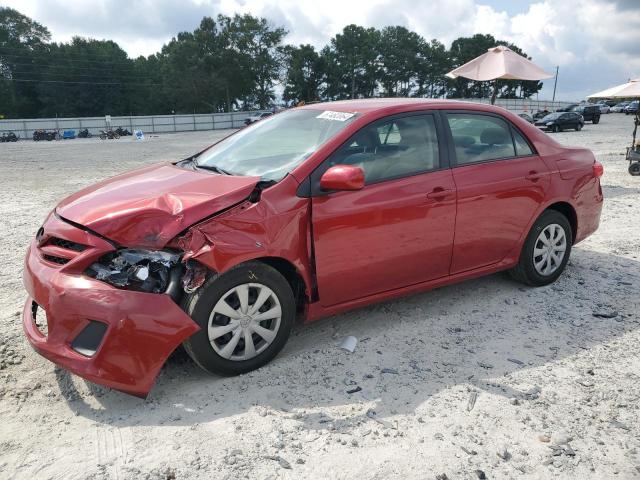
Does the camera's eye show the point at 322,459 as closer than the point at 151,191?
Yes

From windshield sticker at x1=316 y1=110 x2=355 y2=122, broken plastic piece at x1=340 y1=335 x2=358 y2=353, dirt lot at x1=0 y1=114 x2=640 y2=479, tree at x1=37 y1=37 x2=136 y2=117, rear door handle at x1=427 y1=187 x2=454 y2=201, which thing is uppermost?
tree at x1=37 y1=37 x2=136 y2=117

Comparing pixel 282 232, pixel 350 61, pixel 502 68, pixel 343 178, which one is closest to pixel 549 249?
pixel 343 178

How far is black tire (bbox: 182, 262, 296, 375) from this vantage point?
3.03 metres

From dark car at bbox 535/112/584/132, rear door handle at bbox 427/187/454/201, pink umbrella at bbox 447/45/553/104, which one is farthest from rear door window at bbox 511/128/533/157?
dark car at bbox 535/112/584/132

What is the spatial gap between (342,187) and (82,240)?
1585mm

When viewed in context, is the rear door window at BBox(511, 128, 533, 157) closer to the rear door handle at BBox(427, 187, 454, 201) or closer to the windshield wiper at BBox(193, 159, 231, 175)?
the rear door handle at BBox(427, 187, 454, 201)

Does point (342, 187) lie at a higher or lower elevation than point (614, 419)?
higher

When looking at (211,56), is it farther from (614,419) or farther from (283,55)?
(614,419)

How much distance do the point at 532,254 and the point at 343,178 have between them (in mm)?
2293

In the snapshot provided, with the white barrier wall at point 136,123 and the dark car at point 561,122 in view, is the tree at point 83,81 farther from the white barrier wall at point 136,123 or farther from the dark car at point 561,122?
the dark car at point 561,122

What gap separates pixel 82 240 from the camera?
3027 mm

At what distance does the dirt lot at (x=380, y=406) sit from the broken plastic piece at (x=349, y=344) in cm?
5

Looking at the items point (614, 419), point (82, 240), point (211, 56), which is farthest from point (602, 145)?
point (211, 56)

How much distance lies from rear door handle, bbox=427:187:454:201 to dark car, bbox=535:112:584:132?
3077 centimetres
